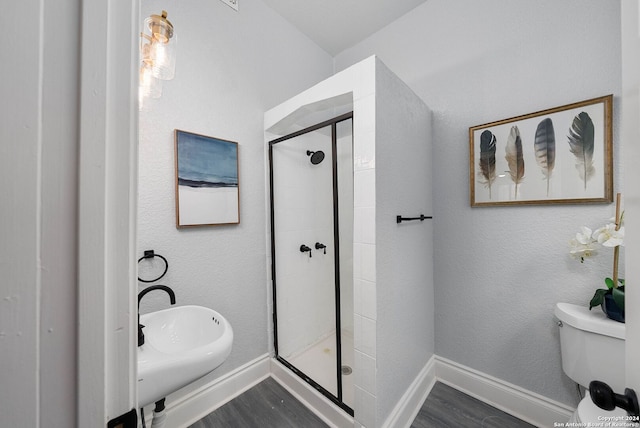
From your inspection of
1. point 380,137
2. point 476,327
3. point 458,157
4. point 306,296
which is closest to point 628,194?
point 380,137

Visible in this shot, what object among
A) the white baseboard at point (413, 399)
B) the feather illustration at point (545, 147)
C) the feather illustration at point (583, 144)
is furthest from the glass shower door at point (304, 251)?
the feather illustration at point (583, 144)

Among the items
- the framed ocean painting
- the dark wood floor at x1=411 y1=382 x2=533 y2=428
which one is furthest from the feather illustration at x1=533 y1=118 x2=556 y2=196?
the framed ocean painting

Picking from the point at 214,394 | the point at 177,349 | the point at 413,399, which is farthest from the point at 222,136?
the point at 413,399

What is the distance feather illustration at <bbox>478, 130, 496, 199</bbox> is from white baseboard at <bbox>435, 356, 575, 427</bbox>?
4.05ft

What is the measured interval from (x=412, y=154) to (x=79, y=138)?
154 cm

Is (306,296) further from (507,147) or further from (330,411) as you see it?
(507,147)

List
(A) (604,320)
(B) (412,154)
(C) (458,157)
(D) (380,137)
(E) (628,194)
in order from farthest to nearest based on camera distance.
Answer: (C) (458,157) → (B) (412,154) → (D) (380,137) → (A) (604,320) → (E) (628,194)

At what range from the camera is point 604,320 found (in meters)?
1.11

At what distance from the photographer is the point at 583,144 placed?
1283 mm

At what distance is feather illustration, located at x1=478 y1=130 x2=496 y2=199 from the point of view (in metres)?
1.55

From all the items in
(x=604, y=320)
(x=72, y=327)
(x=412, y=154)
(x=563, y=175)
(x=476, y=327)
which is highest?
(x=412, y=154)

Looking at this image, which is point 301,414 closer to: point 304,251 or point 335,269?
point 335,269

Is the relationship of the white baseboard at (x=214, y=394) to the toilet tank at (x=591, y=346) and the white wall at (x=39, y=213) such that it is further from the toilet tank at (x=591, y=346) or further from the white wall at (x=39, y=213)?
the toilet tank at (x=591, y=346)

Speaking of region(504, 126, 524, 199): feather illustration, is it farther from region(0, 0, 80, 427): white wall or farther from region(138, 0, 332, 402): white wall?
region(0, 0, 80, 427): white wall
